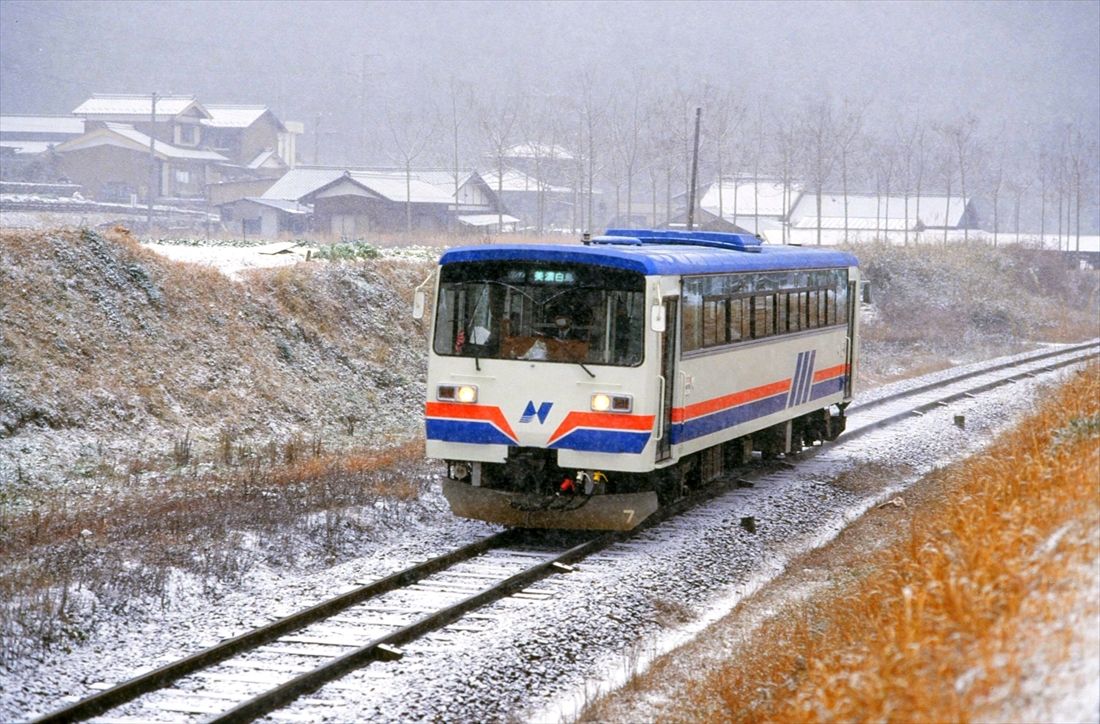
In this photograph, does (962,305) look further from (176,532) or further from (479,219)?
(176,532)

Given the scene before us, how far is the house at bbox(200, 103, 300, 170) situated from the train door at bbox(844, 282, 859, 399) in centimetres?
7156

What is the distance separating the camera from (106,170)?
76.6 m

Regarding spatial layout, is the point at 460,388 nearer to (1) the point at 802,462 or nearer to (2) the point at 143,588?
(2) the point at 143,588

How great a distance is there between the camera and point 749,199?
277 ft

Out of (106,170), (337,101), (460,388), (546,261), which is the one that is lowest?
(460,388)

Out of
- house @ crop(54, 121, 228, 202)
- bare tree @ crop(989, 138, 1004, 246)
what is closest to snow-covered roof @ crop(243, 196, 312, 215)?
house @ crop(54, 121, 228, 202)

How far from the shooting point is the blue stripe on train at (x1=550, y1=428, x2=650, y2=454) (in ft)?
43.0

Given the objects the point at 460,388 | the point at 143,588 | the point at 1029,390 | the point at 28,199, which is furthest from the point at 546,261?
the point at 28,199

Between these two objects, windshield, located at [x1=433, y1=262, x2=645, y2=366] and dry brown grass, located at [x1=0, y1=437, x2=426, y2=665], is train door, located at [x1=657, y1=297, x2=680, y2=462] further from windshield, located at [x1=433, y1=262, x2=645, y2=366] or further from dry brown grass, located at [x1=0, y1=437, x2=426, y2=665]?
dry brown grass, located at [x1=0, y1=437, x2=426, y2=665]

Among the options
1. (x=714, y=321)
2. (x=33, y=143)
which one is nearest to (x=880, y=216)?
(x=33, y=143)

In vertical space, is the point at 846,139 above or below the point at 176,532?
above

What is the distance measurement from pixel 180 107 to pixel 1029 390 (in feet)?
226

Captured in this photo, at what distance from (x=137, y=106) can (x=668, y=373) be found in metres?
84.0

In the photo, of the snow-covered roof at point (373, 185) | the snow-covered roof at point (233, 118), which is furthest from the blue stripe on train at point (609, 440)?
the snow-covered roof at point (233, 118)
